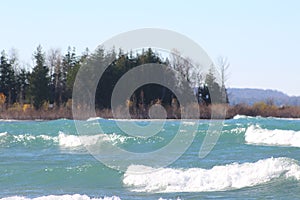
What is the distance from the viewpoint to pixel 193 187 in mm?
17141

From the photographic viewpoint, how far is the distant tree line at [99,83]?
64.7 metres

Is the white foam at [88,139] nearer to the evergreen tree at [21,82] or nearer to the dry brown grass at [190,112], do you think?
the dry brown grass at [190,112]

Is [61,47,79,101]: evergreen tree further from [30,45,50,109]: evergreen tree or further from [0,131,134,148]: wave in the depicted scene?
[0,131,134,148]: wave

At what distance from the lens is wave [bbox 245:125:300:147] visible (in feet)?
113

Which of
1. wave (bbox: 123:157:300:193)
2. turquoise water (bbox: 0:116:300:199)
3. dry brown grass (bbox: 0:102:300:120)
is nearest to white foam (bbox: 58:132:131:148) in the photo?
turquoise water (bbox: 0:116:300:199)

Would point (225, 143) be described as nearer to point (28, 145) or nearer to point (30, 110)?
point (28, 145)

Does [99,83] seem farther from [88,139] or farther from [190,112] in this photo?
[88,139]

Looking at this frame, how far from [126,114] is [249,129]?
19876 millimetres

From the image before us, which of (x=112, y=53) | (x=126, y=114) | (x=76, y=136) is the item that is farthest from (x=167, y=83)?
(x=76, y=136)

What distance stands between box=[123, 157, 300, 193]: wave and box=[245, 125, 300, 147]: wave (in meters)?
14.9

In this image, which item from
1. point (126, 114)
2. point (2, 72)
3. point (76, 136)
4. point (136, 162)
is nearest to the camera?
point (136, 162)

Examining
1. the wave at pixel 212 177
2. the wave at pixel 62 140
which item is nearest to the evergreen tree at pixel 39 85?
the wave at pixel 62 140

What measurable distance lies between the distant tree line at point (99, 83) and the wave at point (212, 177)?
42333 mm

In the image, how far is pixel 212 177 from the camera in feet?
59.5
